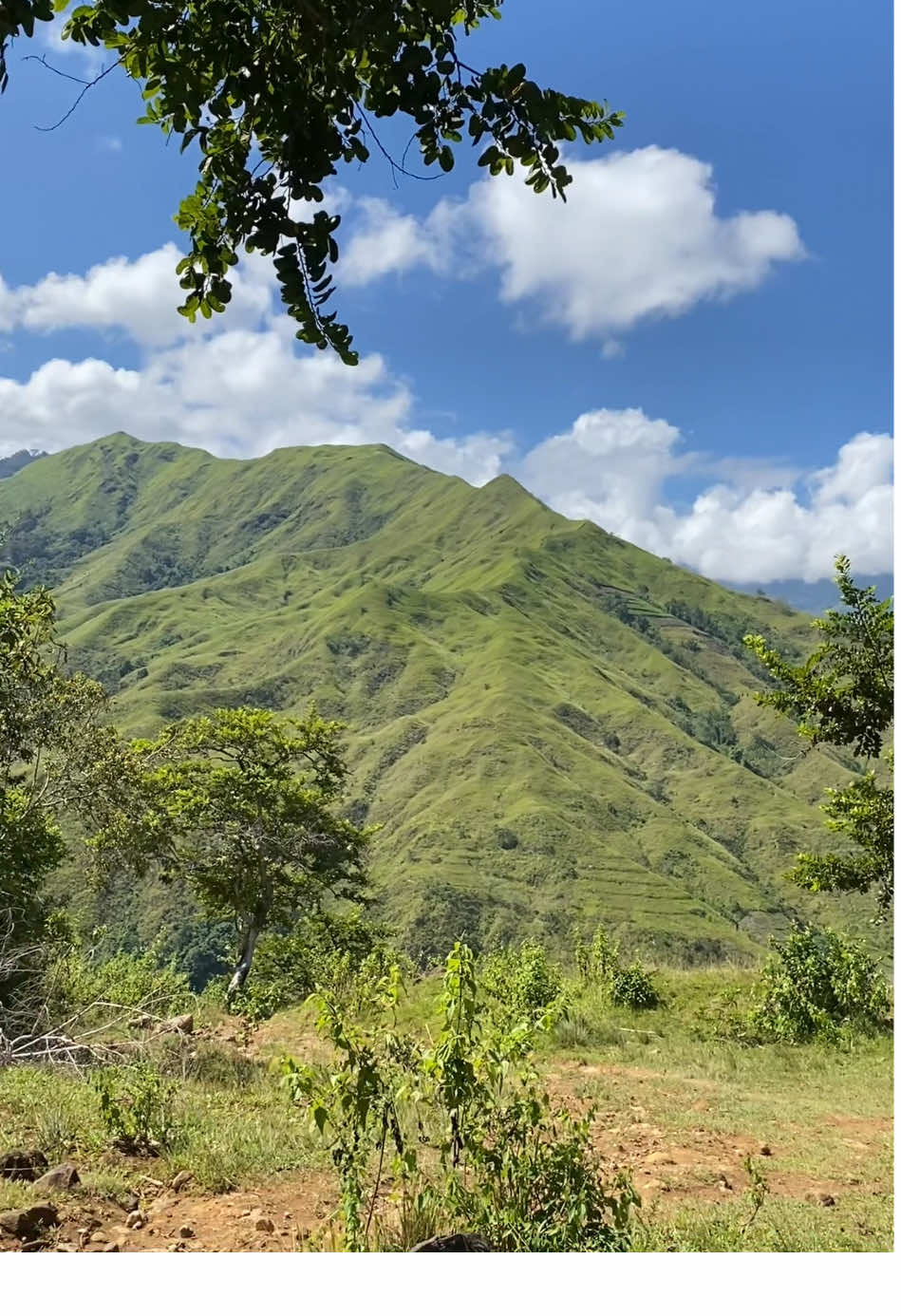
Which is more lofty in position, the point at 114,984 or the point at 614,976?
the point at 114,984

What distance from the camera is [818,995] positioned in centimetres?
1062

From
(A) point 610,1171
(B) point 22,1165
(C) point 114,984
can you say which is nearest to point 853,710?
(A) point 610,1171

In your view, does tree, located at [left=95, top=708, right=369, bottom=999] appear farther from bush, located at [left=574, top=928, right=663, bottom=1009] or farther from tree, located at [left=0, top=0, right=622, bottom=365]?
tree, located at [left=0, top=0, right=622, bottom=365]

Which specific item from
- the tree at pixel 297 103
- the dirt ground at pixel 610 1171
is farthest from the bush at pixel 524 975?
the tree at pixel 297 103

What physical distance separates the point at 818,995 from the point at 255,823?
9.89 meters

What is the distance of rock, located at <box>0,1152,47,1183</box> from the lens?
369cm

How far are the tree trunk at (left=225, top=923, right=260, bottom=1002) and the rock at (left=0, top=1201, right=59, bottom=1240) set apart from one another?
1245cm

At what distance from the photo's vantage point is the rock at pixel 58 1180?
354cm

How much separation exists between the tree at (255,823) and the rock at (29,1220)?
38.1 ft

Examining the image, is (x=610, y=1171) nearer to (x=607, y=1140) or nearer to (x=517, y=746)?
(x=607, y=1140)

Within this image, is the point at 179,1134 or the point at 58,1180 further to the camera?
the point at 179,1134
